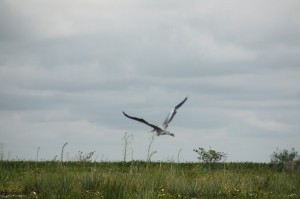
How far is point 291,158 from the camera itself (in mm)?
36594

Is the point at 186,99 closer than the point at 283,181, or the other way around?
the point at 283,181

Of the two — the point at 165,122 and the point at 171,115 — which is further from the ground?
the point at 171,115

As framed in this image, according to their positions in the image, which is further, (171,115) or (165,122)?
(171,115)

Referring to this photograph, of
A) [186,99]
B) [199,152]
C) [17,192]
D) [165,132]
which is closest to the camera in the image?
[17,192]

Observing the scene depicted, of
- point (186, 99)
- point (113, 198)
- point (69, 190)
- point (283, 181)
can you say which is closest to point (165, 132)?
point (186, 99)

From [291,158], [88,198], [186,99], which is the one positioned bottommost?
[88,198]

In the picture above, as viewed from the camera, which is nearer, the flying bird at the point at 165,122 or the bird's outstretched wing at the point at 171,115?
the flying bird at the point at 165,122

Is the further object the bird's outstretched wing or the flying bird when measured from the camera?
the bird's outstretched wing

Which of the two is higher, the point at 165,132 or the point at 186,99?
the point at 186,99

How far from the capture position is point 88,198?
12117 millimetres

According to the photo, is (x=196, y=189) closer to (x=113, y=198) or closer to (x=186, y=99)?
(x=113, y=198)

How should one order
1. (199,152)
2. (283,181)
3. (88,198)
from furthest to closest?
(199,152) → (283,181) → (88,198)

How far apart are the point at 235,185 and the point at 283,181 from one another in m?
2.50

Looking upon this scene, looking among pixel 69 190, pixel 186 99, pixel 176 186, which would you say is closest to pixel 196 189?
pixel 176 186
